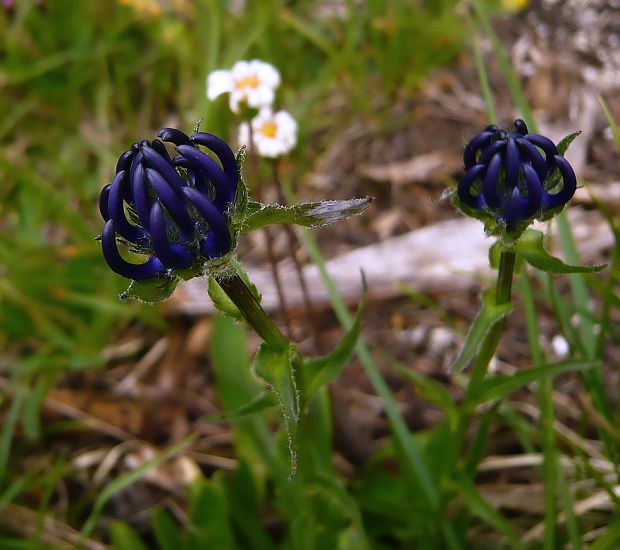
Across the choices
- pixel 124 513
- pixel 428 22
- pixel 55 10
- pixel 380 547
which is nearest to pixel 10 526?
pixel 124 513

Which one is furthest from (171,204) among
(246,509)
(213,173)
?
(246,509)

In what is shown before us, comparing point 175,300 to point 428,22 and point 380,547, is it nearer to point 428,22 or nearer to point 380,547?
point 380,547

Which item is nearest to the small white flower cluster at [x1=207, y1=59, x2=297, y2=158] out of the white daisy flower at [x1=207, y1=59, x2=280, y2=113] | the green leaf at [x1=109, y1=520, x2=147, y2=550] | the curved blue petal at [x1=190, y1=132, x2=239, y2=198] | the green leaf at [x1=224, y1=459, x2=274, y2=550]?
the white daisy flower at [x1=207, y1=59, x2=280, y2=113]

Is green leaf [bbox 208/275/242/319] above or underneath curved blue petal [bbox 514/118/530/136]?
underneath

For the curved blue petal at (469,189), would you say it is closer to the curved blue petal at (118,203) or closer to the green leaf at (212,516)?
the curved blue petal at (118,203)

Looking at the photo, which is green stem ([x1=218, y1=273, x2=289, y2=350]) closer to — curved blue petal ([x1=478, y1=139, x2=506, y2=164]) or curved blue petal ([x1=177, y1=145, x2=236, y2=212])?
curved blue petal ([x1=177, y1=145, x2=236, y2=212])

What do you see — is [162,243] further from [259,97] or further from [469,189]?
[259,97]
